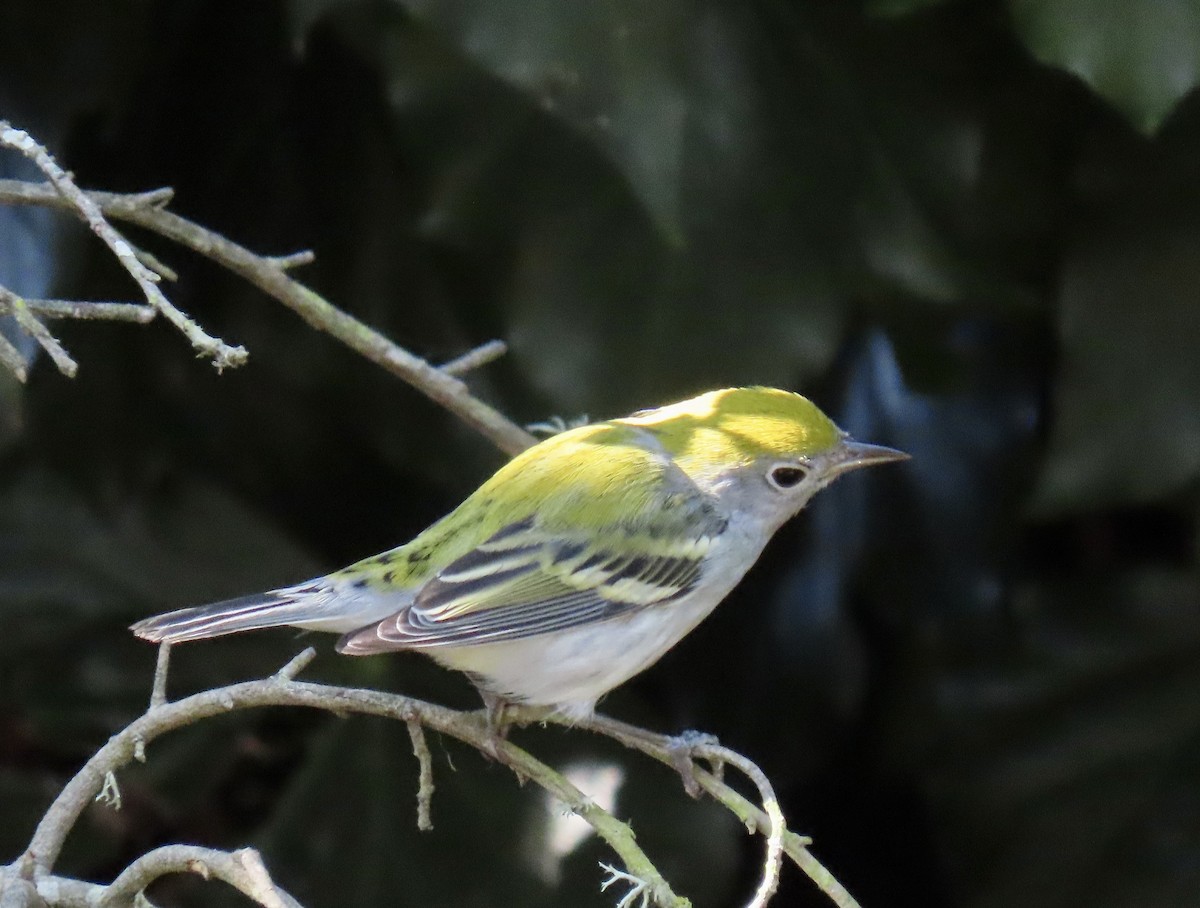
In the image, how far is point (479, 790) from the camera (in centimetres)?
235

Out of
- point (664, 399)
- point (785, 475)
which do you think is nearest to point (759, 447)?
point (785, 475)

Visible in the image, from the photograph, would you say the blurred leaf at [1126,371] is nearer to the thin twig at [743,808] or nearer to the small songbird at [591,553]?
the small songbird at [591,553]

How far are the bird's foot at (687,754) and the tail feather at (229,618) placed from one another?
0.53 meters

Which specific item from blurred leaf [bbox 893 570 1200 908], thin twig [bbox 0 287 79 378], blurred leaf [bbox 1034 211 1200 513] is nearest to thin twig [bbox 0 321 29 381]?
thin twig [bbox 0 287 79 378]

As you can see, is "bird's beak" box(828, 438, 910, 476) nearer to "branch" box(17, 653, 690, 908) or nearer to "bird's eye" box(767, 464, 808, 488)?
"bird's eye" box(767, 464, 808, 488)

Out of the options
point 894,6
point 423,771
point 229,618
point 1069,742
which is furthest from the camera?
point 1069,742

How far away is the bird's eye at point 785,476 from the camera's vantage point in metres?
2.08

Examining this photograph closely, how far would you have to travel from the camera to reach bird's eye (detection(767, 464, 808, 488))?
6.83 ft

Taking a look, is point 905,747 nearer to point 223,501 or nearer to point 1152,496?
point 1152,496

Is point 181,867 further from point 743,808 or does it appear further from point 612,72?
point 612,72

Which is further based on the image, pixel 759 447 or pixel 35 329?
pixel 759 447

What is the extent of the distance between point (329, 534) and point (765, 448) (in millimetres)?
839

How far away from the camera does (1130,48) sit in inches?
72.3

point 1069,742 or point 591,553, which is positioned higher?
point 591,553
